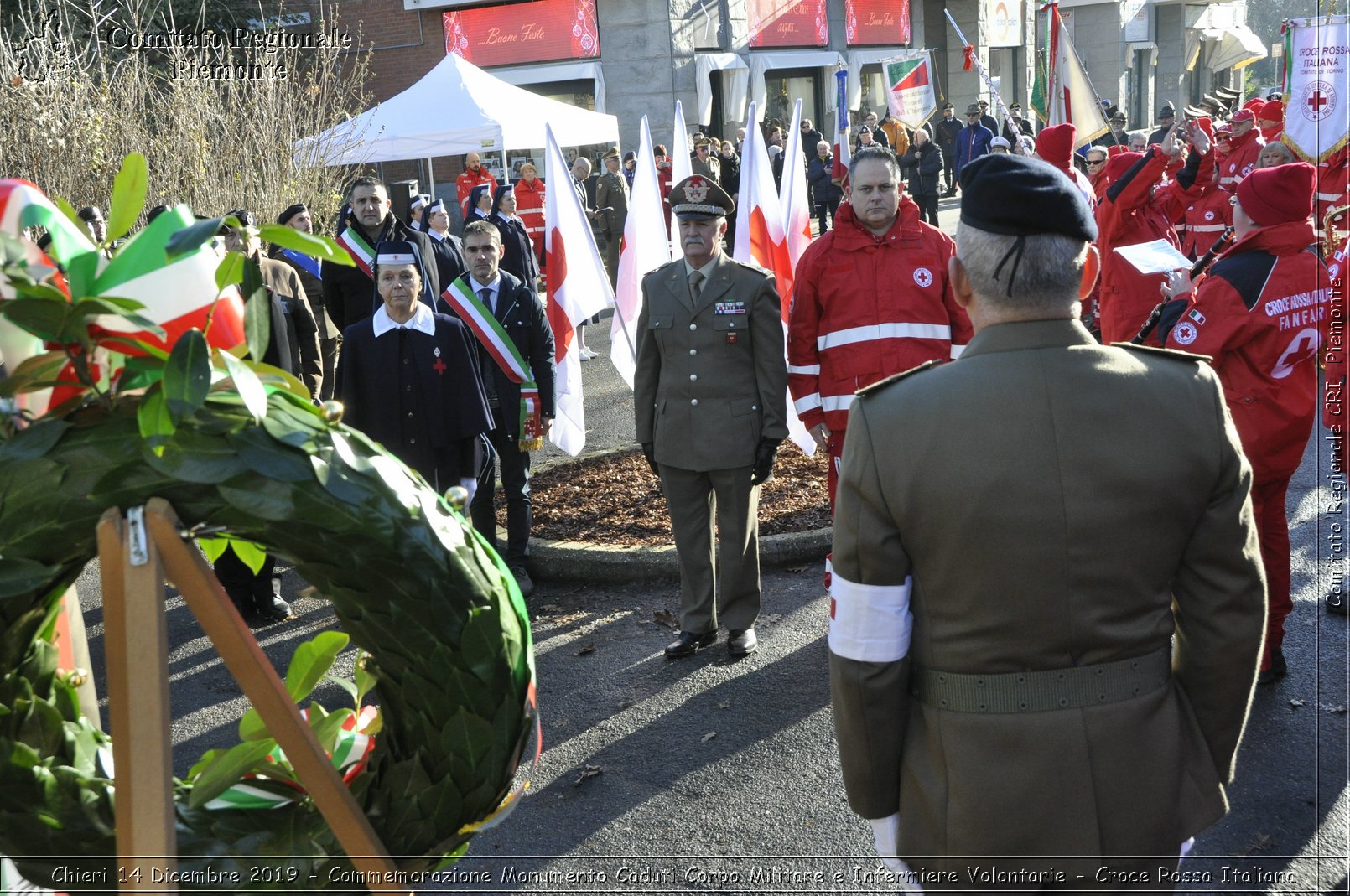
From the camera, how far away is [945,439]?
2205mm

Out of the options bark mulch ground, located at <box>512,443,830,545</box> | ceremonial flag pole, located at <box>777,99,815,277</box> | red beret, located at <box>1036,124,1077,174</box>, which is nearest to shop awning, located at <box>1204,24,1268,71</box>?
red beret, located at <box>1036,124,1077,174</box>

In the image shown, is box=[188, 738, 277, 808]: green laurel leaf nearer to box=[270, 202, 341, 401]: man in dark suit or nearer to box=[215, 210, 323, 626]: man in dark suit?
box=[215, 210, 323, 626]: man in dark suit

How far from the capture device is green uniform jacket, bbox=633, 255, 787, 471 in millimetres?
5465

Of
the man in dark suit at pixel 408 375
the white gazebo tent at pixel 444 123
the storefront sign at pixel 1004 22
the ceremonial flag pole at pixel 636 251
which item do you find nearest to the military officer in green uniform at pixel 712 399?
the man in dark suit at pixel 408 375

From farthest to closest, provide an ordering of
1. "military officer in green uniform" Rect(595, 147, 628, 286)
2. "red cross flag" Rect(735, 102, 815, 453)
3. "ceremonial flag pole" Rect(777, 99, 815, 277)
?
"military officer in green uniform" Rect(595, 147, 628, 286) → "ceremonial flag pole" Rect(777, 99, 815, 277) → "red cross flag" Rect(735, 102, 815, 453)

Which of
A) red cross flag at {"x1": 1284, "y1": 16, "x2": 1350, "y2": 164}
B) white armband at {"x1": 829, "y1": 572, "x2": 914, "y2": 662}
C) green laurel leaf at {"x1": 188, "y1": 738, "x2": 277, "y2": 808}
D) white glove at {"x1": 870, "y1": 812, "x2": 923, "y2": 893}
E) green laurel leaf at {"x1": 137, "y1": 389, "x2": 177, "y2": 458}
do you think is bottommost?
white glove at {"x1": 870, "y1": 812, "x2": 923, "y2": 893}

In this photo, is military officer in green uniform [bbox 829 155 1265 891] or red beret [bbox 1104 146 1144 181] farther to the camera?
red beret [bbox 1104 146 1144 181]

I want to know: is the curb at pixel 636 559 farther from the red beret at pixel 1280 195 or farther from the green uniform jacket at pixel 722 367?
the red beret at pixel 1280 195

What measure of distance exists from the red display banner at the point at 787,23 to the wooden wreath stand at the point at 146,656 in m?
28.9

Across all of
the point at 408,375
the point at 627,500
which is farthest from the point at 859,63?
the point at 408,375

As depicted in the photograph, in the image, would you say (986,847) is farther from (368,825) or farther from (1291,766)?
(1291,766)

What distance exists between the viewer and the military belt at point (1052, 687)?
7.27 ft

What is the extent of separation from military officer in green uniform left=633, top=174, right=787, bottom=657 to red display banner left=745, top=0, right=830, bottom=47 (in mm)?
25475

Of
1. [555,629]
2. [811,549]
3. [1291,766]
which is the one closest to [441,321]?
[555,629]
